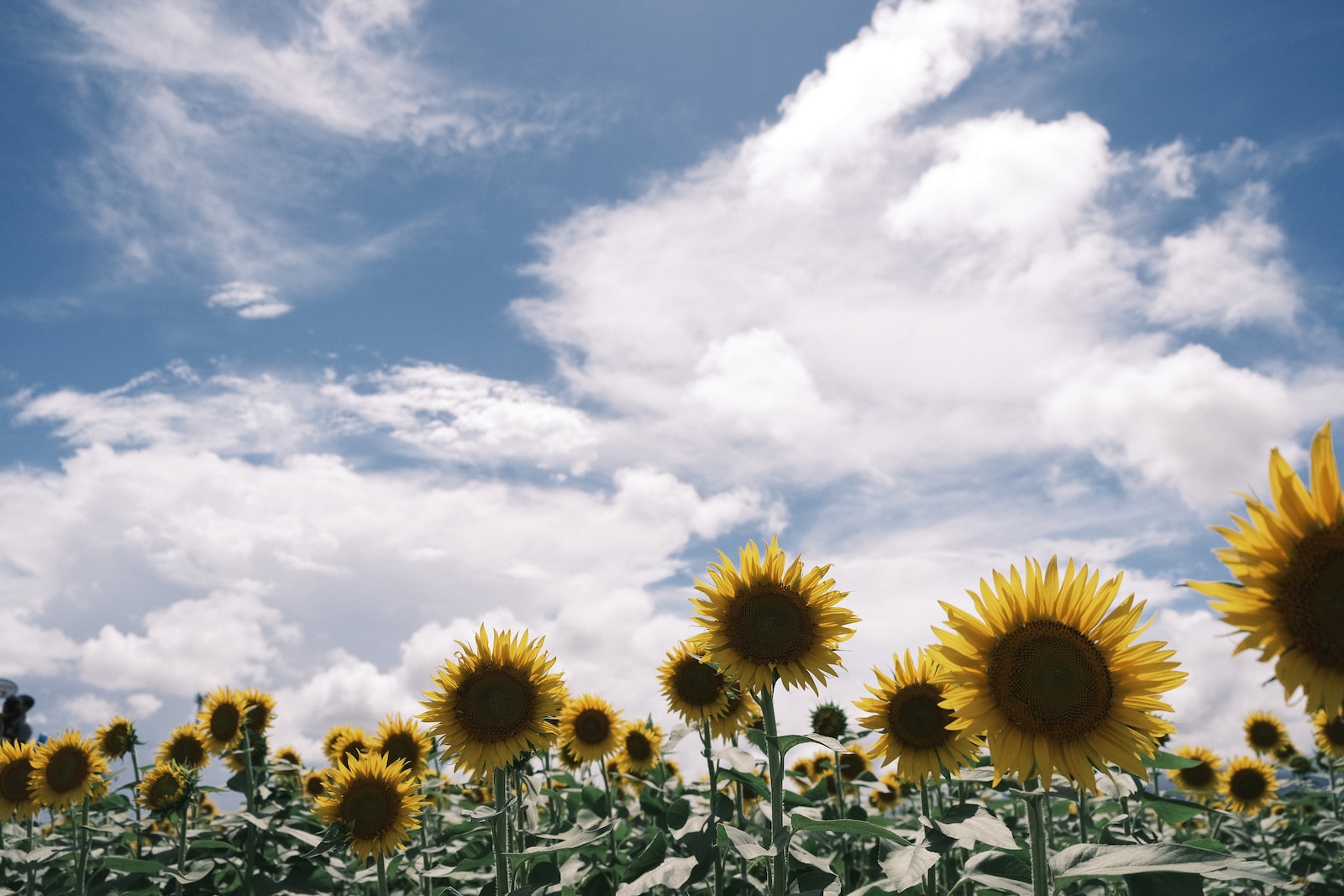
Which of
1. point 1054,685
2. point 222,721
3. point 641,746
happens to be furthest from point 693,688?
point 222,721

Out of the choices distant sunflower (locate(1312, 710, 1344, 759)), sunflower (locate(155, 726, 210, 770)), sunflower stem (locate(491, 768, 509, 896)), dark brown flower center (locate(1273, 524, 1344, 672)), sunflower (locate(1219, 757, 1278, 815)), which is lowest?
sunflower (locate(1219, 757, 1278, 815))

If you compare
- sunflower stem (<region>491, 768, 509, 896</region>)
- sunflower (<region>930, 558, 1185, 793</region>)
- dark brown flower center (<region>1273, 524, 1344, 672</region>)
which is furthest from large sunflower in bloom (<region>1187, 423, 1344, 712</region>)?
sunflower stem (<region>491, 768, 509, 896</region>)

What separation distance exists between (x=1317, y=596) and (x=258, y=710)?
10.1m

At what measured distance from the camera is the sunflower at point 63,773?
29.1ft

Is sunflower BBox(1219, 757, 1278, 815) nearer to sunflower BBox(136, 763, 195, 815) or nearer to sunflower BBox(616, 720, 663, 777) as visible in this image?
sunflower BBox(616, 720, 663, 777)

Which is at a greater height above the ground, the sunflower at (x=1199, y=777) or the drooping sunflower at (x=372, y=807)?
the drooping sunflower at (x=372, y=807)

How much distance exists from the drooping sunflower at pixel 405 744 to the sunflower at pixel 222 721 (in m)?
2.82

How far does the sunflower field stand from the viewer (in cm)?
314

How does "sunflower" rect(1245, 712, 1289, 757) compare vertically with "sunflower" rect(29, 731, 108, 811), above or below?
below

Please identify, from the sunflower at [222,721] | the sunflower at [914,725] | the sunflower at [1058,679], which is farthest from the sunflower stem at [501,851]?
the sunflower at [222,721]

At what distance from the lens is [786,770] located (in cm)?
703

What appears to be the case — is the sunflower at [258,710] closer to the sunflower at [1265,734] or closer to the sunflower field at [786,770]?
the sunflower field at [786,770]

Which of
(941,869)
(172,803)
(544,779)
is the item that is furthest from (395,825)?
(941,869)

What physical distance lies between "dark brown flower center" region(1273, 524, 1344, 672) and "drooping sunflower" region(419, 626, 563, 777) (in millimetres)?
4343
